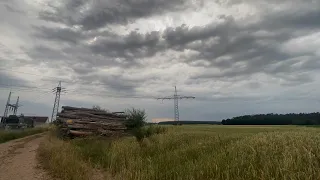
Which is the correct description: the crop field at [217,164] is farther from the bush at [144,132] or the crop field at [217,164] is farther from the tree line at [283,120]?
the tree line at [283,120]

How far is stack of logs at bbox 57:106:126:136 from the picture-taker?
2436 cm

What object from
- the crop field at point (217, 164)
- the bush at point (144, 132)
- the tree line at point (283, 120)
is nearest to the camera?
the crop field at point (217, 164)

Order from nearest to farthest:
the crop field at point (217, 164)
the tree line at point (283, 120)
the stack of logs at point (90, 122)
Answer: the crop field at point (217, 164) → the stack of logs at point (90, 122) → the tree line at point (283, 120)

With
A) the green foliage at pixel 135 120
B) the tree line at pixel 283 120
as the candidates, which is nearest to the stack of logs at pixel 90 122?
the green foliage at pixel 135 120

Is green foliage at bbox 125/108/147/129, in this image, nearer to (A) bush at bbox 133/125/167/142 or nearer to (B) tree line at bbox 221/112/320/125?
(A) bush at bbox 133/125/167/142

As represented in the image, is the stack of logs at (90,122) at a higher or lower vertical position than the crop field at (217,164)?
higher

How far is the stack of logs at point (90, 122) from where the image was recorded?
24359 mm

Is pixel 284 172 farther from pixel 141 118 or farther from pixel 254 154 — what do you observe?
pixel 141 118

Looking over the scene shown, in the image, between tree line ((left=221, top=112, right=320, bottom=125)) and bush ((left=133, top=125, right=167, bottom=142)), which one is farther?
tree line ((left=221, top=112, right=320, bottom=125))

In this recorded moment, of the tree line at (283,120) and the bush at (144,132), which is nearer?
the bush at (144,132)

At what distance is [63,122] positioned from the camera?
1013 inches

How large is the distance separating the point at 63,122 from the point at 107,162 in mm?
15048

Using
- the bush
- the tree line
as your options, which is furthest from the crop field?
the tree line

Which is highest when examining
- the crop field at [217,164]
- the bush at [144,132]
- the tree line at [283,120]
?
the tree line at [283,120]
